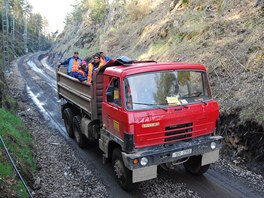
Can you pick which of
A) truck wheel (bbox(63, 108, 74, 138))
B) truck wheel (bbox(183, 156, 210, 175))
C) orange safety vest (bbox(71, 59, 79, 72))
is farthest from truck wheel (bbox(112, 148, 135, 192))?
orange safety vest (bbox(71, 59, 79, 72))

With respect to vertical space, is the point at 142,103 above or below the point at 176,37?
below

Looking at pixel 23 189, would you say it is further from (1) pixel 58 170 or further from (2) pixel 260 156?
(2) pixel 260 156

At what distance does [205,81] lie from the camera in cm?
607

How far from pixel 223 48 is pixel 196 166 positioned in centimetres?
576

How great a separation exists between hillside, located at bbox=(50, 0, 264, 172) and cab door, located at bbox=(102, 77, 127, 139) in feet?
10.5

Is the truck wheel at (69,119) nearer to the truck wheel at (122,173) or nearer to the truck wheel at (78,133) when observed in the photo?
the truck wheel at (78,133)

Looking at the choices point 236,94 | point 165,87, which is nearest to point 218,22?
point 236,94

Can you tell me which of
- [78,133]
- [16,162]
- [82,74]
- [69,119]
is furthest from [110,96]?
[69,119]

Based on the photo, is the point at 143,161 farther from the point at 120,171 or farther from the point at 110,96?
the point at 110,96

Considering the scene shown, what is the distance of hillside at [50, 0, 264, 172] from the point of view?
7.09 metres

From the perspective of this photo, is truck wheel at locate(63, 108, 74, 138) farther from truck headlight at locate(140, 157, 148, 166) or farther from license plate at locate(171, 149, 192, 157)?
license plate at locate(171, 149, 192, 157)

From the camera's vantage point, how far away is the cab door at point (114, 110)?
545 centimetres

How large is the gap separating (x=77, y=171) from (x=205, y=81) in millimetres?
3684

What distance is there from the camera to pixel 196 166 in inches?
249
